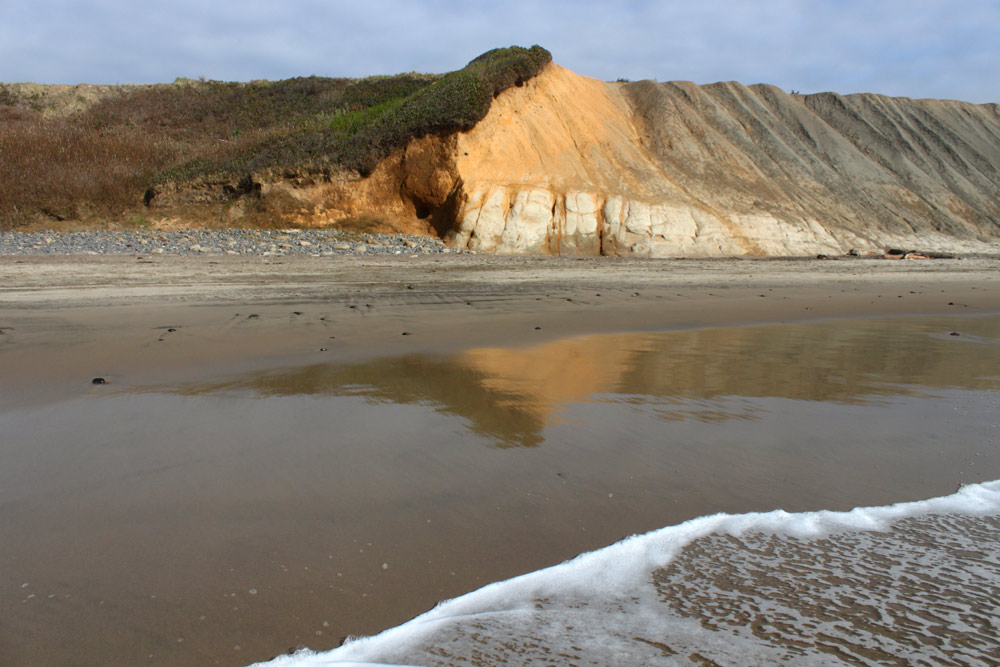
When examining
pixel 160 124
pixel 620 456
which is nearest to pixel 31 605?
pixel 620 456

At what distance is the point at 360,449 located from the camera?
3367 millimetres

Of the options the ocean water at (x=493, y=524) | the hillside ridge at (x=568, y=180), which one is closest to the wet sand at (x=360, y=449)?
the ocean water at (x=493, y=524)

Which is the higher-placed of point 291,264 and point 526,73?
point 526,73

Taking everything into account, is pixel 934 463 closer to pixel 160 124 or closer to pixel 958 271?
pixel 958 271

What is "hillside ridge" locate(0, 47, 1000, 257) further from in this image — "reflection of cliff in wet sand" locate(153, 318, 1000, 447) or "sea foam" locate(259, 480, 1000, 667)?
"sea foam" locate(259, 480, 1000, 667)

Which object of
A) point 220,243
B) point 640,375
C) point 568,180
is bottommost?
point 640,375

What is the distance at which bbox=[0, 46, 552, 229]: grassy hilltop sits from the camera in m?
17.9

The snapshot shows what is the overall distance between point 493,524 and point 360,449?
110cm

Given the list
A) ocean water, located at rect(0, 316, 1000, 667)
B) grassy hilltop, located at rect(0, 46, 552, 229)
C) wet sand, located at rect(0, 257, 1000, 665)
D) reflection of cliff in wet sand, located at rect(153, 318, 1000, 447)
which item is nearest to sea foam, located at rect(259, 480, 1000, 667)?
ocean water, located at rect(0, 316, 1000, 667)

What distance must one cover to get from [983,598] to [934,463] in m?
1.43

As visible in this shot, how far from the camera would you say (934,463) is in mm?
3320

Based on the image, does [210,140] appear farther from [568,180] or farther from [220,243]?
[568,180]

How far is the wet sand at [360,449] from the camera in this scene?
202 cm

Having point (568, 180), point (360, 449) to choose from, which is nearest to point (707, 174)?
point (568, 180)
